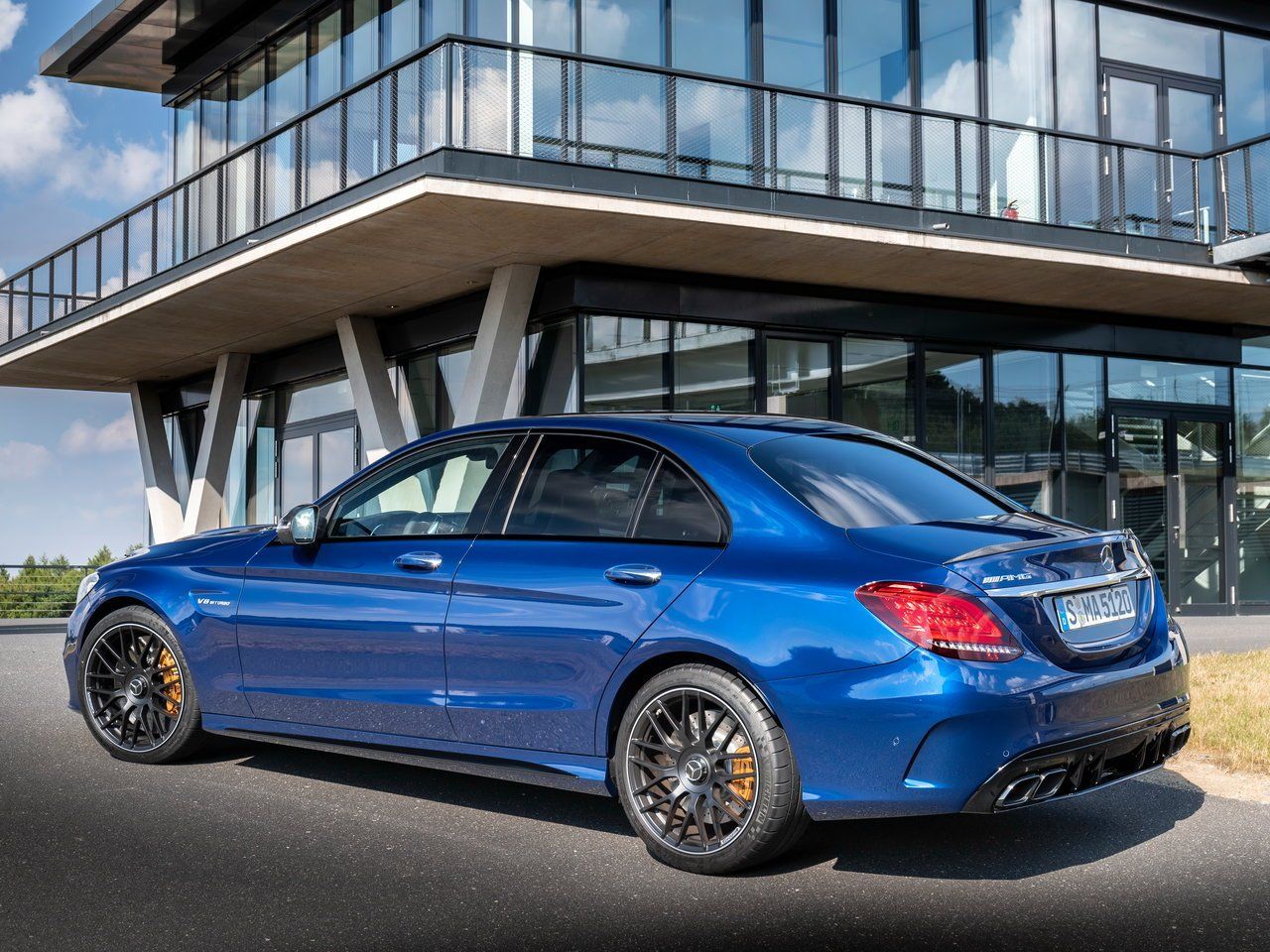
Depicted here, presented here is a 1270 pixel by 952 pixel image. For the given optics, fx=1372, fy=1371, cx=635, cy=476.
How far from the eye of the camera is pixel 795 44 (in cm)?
1619

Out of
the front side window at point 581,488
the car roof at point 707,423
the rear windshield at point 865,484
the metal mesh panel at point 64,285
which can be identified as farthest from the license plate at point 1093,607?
the metal mesh panel at point 64,285

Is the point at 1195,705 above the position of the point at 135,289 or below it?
below

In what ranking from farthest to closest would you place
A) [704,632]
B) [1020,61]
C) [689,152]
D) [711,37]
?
[1020,61] < [711,37] < [689,152] < [704,632]

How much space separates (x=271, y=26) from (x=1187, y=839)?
1828cm

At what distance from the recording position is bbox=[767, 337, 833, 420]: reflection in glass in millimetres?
15906

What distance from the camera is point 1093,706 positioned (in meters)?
4.38

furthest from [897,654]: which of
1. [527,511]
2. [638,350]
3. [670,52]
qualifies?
[670,52]

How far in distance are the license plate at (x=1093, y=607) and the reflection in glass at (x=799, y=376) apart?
11039 millimetres

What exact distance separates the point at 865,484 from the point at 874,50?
42.6 ft

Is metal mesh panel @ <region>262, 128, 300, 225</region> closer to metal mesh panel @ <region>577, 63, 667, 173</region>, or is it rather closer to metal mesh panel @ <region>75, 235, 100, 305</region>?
metal mesh panel @ <region>577, 63, 667, 173</region>

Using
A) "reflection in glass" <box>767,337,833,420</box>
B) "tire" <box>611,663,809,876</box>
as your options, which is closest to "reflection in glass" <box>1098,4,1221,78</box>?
"reflection in glass" <box>767,337,833,420</box>

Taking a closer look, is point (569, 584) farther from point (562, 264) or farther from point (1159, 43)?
point (1159, 43)

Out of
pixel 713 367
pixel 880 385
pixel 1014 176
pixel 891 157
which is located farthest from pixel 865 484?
pixel 880 385

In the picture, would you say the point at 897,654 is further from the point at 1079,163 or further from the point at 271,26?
the point at 271,26
